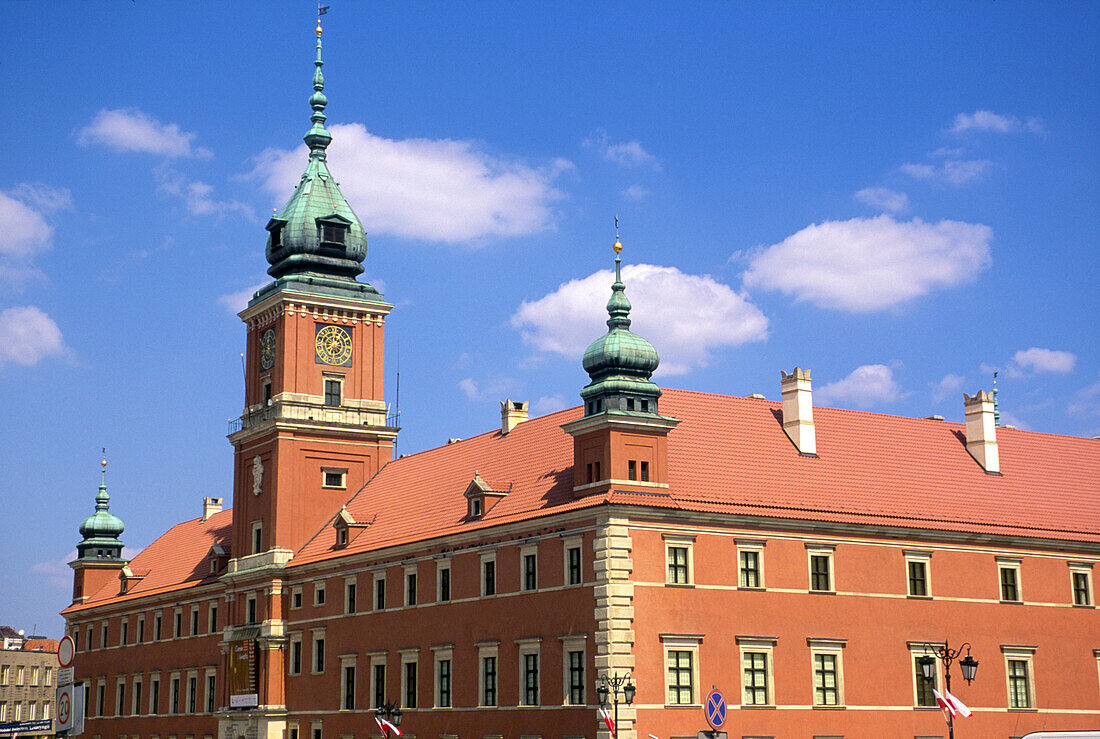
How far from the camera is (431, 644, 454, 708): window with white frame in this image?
56.3 meters

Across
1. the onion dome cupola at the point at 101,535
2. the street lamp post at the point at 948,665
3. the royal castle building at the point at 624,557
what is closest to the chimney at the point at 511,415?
the royal castle building at the point at 624,557

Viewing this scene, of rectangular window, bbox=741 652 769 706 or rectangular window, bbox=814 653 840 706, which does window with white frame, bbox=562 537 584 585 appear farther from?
rectangular window, bbox=814 653 840 706

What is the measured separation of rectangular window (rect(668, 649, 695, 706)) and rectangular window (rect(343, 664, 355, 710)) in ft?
61.8

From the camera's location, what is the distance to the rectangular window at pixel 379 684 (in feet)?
198

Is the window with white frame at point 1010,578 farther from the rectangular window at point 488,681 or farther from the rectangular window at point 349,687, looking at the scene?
the rectangular window at point 349,687

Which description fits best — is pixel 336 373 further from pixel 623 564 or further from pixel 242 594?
pixel 623 564

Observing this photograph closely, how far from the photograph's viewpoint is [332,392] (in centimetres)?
7138

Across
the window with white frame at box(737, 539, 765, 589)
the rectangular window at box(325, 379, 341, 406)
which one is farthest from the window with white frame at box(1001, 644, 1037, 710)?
the rectangular window at box(325, 379, 341, 406)

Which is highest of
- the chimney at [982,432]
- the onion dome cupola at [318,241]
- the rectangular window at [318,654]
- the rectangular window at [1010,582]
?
the onion dome cupola at [318,241]

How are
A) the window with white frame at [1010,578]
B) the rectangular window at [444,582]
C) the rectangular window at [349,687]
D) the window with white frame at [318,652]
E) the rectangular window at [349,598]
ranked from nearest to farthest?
the window with white frame at [1010,578], the rectangular window at [444,582], the rectangular window at [349,687], the rectangular window at [349,598], the window with white frame at [318,652]

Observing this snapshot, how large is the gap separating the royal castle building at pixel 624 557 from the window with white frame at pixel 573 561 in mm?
101

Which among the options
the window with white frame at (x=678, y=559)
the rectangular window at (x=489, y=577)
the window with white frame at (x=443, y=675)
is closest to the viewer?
the window with white frame at (x=678, y=559)

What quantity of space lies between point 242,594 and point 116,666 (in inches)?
764

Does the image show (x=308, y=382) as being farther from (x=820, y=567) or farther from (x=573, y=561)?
(x=820, y=567)
